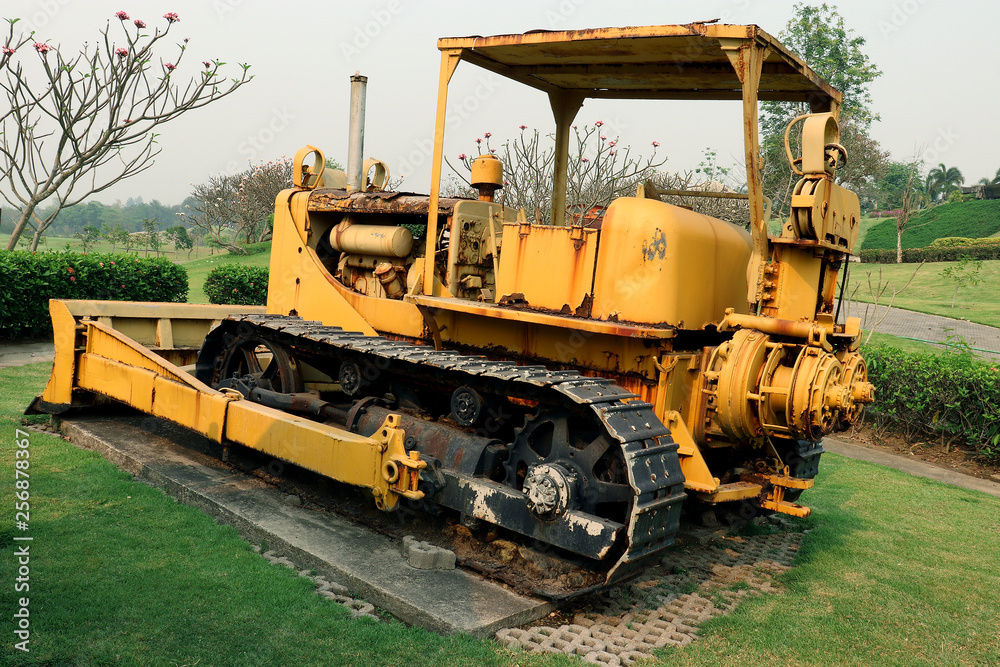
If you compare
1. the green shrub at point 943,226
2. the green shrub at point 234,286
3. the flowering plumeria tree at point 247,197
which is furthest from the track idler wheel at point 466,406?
the green shrub at point 943,226

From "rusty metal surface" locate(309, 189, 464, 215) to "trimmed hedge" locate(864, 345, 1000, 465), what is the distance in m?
6.65

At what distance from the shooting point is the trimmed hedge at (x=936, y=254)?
36.1 meters

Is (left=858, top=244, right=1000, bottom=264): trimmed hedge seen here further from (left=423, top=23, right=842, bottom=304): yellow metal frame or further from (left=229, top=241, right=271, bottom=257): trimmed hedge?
(left=423, top=23, right=842, bottom=304): yellow metal frame

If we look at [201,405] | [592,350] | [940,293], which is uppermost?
[940,293]

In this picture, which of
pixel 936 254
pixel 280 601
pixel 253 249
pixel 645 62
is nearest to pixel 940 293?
pixel 936 254

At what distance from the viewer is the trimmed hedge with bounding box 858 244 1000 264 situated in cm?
3606

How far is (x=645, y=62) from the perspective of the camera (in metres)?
5.35

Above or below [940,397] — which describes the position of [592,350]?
above

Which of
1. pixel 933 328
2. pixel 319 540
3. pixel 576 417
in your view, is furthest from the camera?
pixel 933 328

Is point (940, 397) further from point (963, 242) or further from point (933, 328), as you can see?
point (963, 242)

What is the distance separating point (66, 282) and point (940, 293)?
30492 millimetres

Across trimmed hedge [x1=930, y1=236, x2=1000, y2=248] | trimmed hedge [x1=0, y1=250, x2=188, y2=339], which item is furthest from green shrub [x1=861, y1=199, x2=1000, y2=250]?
trimmed hedge [x1=0, y1=250, x2=188, y2=339]

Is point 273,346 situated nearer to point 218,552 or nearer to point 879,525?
point 218,552

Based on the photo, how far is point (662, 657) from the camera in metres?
3.93
